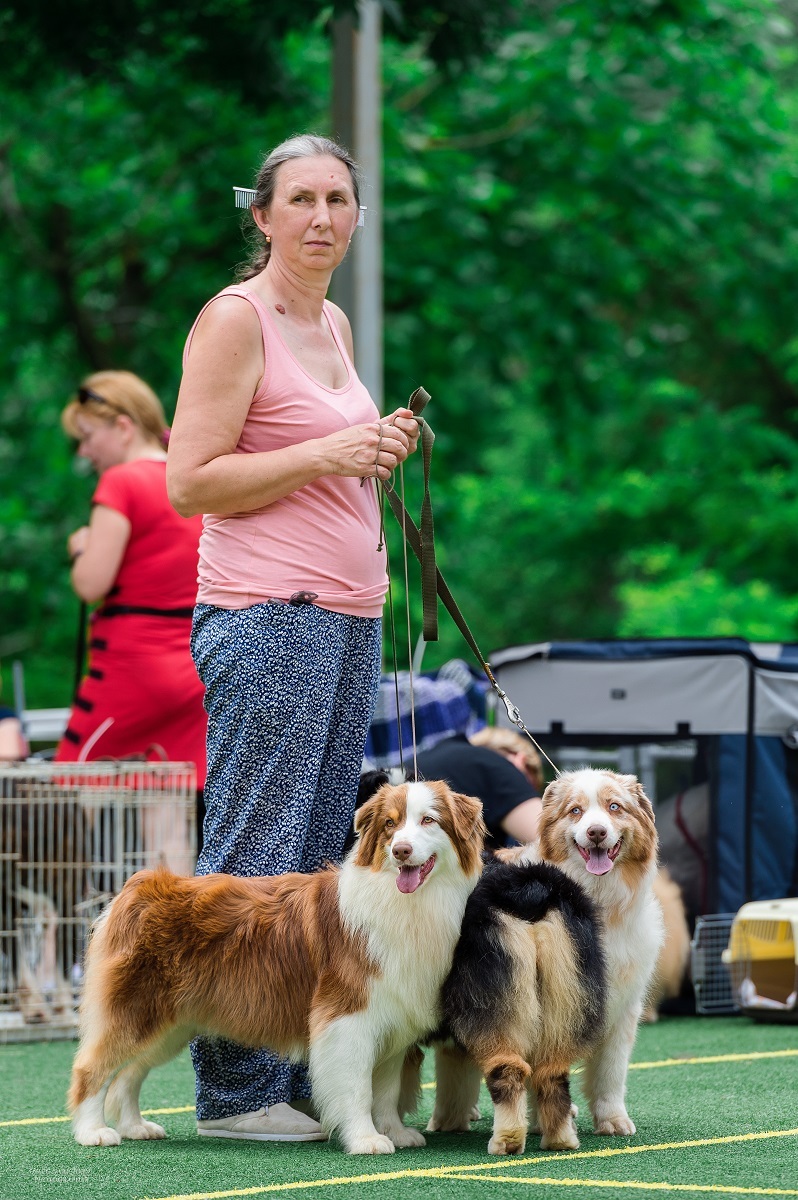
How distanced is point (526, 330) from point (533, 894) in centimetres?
1060

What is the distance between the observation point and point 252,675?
404cm

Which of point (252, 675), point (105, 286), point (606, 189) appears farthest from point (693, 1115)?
point (105, 286)

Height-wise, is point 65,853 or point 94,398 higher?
point 94,398

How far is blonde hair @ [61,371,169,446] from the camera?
6.39 m

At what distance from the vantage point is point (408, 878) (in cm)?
380

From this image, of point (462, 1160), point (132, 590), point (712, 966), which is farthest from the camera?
point (712, 966)

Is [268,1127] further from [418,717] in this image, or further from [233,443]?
[418,717]

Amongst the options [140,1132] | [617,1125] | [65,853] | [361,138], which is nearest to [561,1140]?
[617,1125]

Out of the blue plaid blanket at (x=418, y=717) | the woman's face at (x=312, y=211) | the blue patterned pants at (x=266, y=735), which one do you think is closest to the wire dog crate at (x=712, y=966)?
the blue plaid blanket at (x=418, y=717)

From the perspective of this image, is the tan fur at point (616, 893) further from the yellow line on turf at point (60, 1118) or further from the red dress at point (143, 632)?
the red dress at point (143, 632)

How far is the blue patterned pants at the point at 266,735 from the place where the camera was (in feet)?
13.2

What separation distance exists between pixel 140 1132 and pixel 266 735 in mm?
998

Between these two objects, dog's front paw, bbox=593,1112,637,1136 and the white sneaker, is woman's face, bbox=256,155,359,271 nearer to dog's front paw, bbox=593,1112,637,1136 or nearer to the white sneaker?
the white sneaker

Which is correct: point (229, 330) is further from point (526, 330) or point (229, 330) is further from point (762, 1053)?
point (526, 330)
